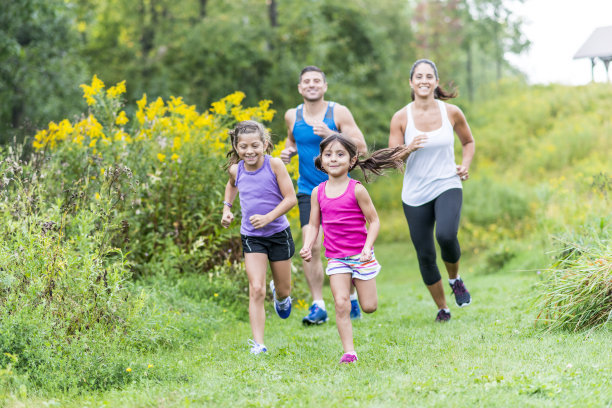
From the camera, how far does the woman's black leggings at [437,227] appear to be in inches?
227

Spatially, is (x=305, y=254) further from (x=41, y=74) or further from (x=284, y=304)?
(x=41, y=74)

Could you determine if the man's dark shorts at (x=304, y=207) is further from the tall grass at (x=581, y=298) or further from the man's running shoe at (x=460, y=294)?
the tall grass at (x=581, y=298)

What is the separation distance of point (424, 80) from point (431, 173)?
2.73ft

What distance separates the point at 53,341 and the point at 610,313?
12.6 feet

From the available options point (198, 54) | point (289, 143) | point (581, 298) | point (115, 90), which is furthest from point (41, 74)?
point (581, 298)

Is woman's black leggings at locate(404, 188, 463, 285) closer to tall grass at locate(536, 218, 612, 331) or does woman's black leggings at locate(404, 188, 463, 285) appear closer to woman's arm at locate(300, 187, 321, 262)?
tall grass at locate(536, 218, 612, 331)

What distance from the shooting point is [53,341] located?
447 cm

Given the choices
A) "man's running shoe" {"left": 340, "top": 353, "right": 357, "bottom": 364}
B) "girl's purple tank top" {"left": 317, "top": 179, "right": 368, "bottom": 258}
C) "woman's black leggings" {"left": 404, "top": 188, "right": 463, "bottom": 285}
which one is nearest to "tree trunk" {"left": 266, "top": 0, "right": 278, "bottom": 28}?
"woman's black leggings" {"left": 404, "top": 188, "right": 463, "bottom": 285}

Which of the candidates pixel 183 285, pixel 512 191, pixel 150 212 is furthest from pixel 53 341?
pixel 512 191

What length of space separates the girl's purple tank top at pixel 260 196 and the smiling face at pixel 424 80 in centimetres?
159

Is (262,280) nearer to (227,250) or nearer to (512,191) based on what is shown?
(227,250)

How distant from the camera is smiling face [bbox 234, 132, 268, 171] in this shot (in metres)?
5.27

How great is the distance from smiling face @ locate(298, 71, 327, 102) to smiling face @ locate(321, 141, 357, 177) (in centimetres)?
145

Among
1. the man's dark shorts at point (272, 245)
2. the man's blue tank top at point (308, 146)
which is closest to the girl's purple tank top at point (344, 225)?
the man's dark shorts at point (272, 245)
